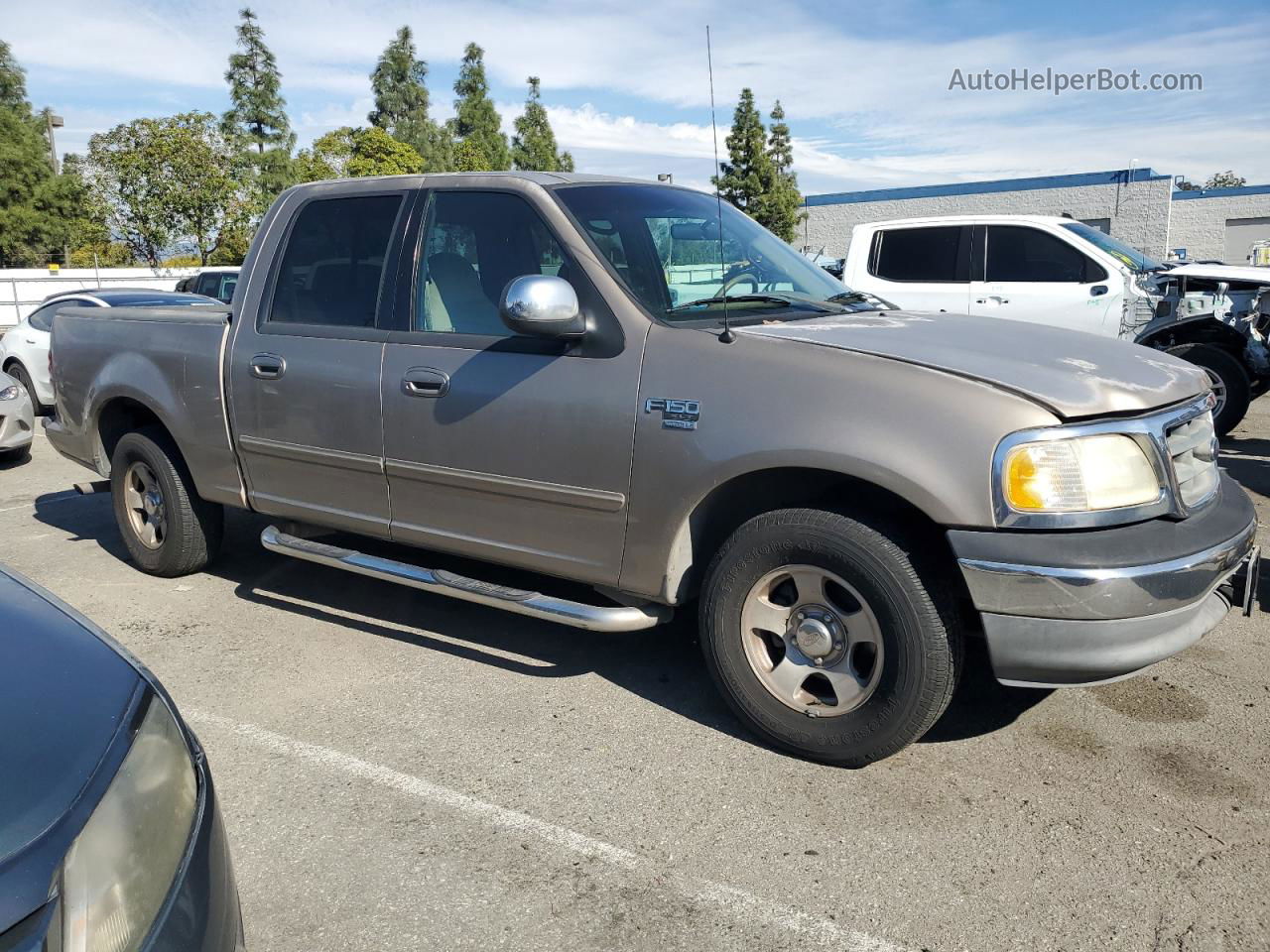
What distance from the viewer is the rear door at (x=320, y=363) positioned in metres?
4.24

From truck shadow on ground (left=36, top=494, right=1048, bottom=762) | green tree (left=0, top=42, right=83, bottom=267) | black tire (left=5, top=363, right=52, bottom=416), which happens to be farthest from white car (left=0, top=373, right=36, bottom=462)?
green tree (left=0, top=42, right=83, bottom=267)

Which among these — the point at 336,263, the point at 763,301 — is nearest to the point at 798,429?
the point at 763,301

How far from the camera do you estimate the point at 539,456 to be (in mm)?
3709

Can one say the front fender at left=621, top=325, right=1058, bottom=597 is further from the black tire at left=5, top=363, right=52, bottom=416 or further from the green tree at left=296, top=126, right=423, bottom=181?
the green tree at left=296, top=126, right=423, bottom=181

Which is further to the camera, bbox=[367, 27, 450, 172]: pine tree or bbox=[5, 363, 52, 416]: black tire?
bbox=[367, 27, 450, 172]: pine tree

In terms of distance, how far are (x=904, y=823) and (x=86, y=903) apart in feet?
7.39

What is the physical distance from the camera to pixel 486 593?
3883mm

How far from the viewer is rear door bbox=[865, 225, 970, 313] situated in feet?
33.3

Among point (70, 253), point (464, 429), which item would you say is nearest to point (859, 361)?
point (464, 429)

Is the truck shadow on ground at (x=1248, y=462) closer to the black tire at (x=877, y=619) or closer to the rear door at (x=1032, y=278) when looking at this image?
the rear door at (x=1032, y=278)

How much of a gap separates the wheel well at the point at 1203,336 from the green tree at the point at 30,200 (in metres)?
53.0

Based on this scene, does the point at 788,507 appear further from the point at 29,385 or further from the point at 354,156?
the point at 354,156

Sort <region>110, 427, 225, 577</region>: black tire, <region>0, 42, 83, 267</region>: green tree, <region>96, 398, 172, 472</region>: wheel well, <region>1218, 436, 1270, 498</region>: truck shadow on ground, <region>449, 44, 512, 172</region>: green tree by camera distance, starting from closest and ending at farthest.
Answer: <region>110, 427, 225, 577</region>: black tire < <region>96, 398, 172, 472</region>: wheel well < <region>1218, 436, 1270, 498</region>: truck shadow on ground < <region>0, 42, 83, 267</region>: green tree < <region>449, 44, 512, 172</region>: green tree

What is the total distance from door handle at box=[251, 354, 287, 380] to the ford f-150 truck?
14 millimetres
